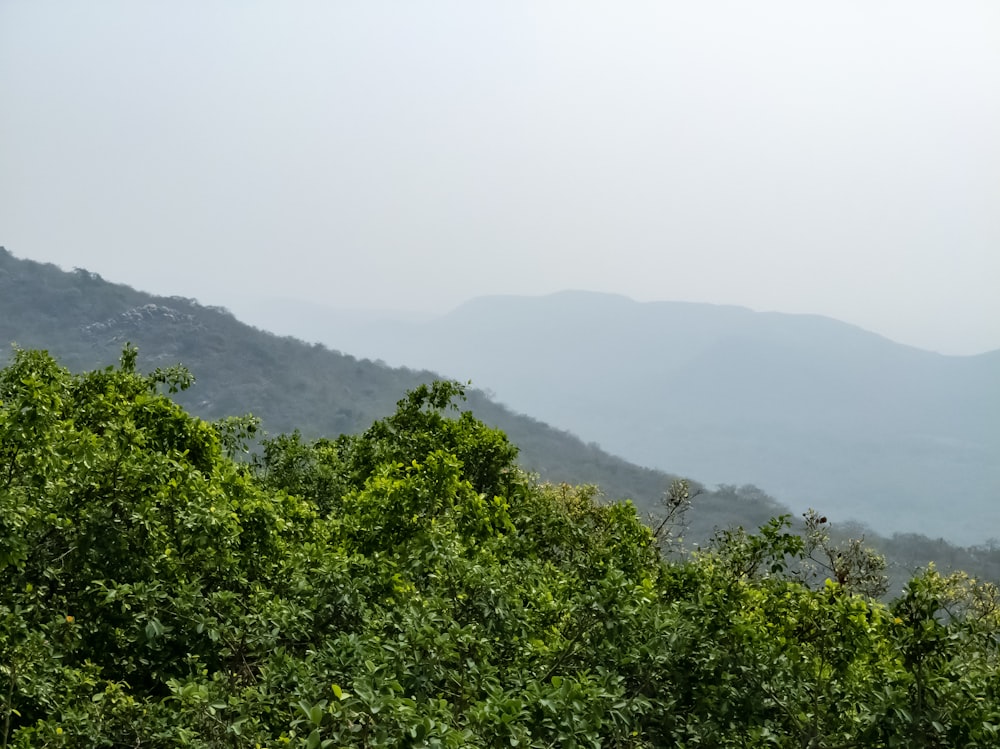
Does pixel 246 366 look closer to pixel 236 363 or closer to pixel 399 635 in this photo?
pixel 236 363

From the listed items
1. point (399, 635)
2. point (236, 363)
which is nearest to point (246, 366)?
point (236, 363)

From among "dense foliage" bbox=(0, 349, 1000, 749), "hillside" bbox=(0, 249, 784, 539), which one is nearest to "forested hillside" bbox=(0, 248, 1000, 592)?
"hillside" bbox=(0, 249, 784, 539)

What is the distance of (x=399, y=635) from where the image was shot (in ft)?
21.8

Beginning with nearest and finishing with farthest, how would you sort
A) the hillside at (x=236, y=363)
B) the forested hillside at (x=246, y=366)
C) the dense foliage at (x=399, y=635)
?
1. the dense foliage at (x=399, y=635)
2. the forested hillside at (x=246, y=366)
3. the hillside at (x=236, y=363)

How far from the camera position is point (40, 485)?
345 inches

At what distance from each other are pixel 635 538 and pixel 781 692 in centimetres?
613

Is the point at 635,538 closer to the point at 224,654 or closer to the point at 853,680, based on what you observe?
the point at 853,680

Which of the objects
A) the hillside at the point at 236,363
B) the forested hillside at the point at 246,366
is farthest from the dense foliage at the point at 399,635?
the hillside at the point at 236,363

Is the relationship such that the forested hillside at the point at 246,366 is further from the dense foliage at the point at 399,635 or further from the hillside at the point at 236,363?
the dense foliage at the point at 399,635

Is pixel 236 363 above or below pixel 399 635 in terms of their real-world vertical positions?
above

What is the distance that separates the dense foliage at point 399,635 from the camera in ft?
18.9

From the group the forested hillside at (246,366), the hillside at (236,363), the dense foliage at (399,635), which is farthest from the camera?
the hillside at (236,363)

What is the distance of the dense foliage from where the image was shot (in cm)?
577

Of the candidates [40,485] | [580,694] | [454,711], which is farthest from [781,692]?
[40,485]
